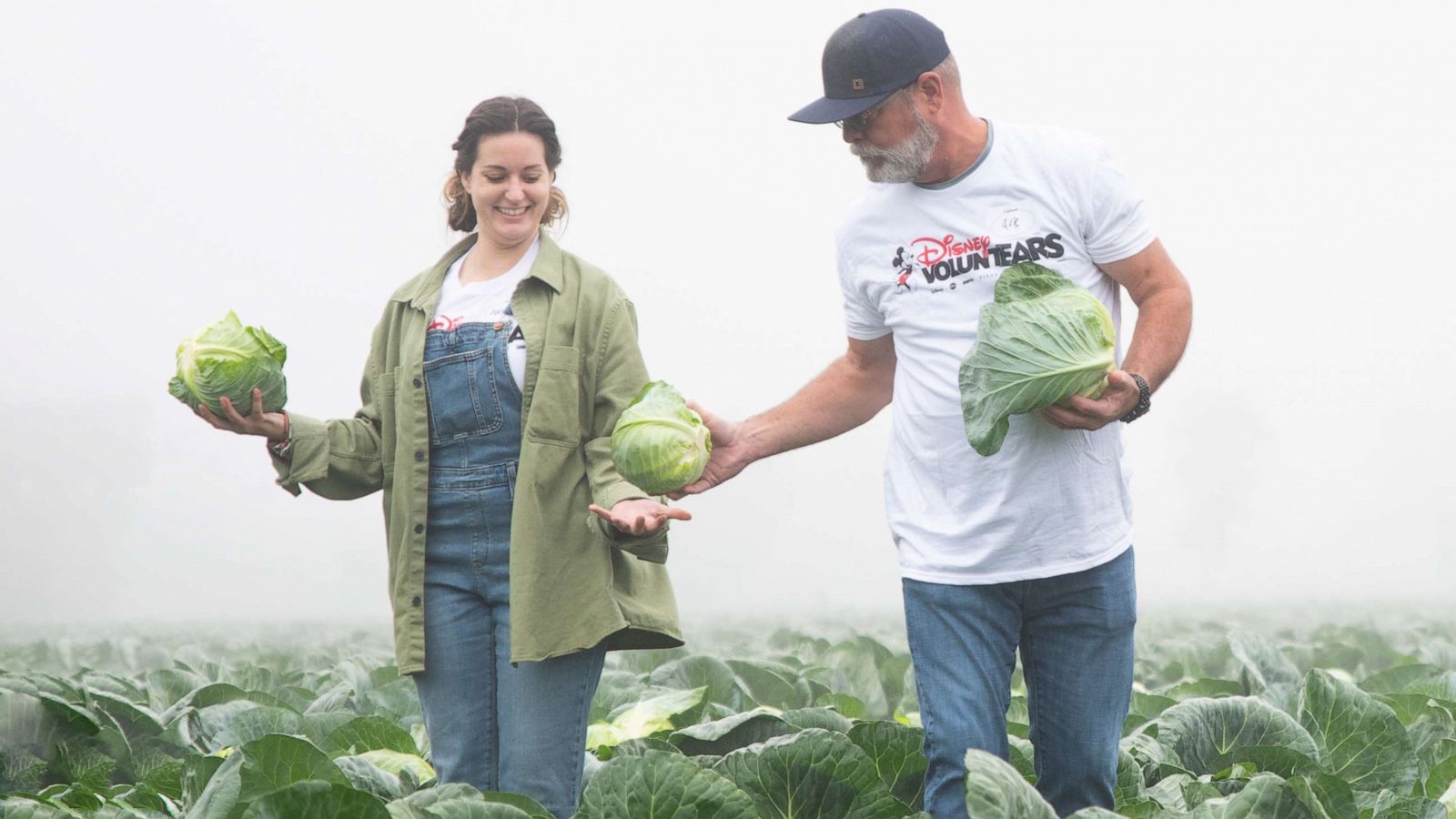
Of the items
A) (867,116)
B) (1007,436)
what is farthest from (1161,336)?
(867,116)

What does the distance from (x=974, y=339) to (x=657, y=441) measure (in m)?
0.86

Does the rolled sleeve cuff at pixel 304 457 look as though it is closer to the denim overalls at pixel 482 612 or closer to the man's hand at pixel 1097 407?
the denim overalls at pixel 482 612

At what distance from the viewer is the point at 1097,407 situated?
363cm

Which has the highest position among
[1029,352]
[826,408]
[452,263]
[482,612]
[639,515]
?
[452,263]

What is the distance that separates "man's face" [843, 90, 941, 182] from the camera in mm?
3770

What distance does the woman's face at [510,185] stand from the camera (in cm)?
407

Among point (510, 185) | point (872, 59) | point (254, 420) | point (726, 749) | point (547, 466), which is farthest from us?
point (726, 749)

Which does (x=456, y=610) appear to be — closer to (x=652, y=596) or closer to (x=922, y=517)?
(x=652, y=596)

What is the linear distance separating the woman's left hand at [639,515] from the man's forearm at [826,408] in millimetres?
599

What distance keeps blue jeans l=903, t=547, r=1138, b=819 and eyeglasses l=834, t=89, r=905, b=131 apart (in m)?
1.20

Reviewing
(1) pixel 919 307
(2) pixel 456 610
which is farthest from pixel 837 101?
(2) pixel 456 610

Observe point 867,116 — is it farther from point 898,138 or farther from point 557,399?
point 557,399

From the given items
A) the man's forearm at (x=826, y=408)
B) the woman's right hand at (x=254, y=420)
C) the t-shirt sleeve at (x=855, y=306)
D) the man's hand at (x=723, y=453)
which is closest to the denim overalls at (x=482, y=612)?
the woman's right hand at (x=254, y=420)

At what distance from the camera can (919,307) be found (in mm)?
3865
